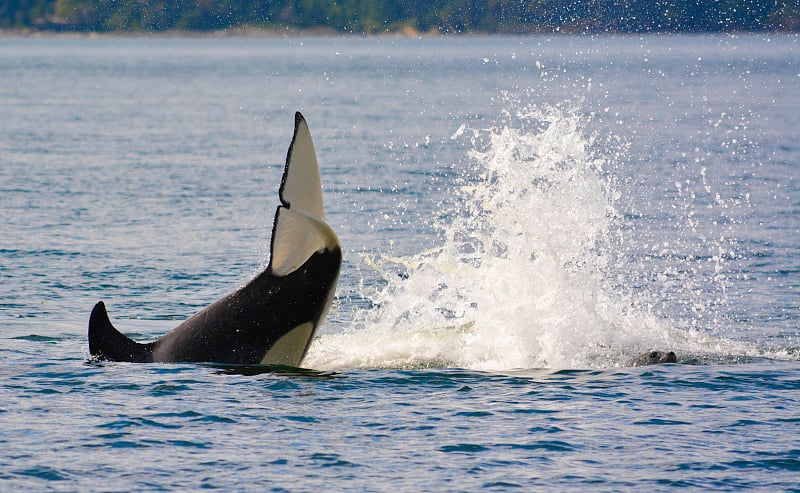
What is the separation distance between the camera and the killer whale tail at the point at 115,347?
15094 mm

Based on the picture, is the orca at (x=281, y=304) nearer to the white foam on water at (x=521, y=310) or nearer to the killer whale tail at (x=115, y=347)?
the killer whale tail at (x=115, y=347)

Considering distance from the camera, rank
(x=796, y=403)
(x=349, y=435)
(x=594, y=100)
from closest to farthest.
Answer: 1. (x=349, y=435)
2. (x=796, y=403)
3. (x=594, y=100)

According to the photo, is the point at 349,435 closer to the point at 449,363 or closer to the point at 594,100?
the point at 449,363

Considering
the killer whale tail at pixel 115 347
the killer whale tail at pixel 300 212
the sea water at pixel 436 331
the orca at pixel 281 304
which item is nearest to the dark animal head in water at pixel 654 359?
the sea water at pixel 436 331

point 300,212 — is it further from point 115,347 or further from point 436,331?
point 436,331

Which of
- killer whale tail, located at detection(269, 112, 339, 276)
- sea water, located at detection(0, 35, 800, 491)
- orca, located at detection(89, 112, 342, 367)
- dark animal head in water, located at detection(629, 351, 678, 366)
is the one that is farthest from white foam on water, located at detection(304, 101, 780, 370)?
killer whale tail, located at detection(269, 112, 339, 276)

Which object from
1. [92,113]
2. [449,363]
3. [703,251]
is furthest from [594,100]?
[449,363]

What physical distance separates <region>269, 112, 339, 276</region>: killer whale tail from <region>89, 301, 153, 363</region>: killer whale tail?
2.94 metres

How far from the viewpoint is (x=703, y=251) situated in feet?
89.4

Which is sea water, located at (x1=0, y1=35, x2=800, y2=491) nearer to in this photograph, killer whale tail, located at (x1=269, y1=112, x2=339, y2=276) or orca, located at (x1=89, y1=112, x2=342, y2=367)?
orca, located at (x1=89, y1=112, x2=342, y2=367)

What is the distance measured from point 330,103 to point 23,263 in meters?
65.6

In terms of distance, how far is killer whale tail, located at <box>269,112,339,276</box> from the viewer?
12.8 metres

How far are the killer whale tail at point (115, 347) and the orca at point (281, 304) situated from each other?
0.04ft

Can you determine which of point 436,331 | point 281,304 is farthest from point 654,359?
point 281,304
